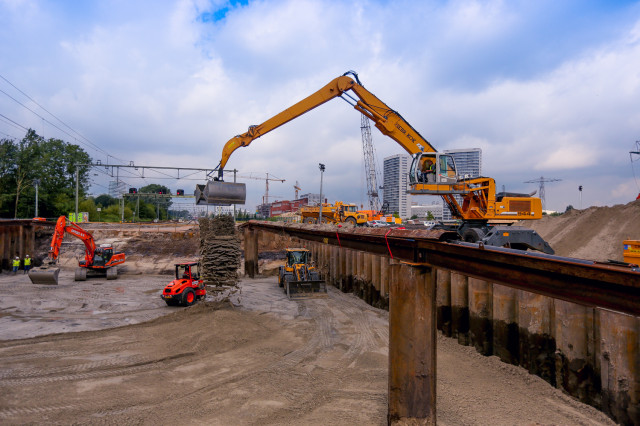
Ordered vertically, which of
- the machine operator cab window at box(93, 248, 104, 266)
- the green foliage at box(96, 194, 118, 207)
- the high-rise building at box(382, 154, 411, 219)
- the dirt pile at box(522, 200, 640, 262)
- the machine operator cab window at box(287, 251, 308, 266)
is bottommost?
the machine operator cab window at box(93, 248, 104, 266)

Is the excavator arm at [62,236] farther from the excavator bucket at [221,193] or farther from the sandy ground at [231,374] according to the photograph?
the excavator bucket at [221,193]

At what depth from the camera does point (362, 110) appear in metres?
16.3

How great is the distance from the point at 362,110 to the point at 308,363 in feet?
37.3

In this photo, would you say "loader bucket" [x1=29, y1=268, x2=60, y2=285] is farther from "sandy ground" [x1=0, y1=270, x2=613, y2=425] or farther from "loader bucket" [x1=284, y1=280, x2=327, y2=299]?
"loader bucket" [x1=284, y1=280, x2=327, y2=299]

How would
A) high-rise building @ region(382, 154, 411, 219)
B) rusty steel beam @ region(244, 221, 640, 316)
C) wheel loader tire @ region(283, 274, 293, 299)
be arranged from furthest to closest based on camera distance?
1. high-rise building @ region(382, 154, 411, 219)
2. wheel loader tire @ region(283, 274, 293, 299)
3. rusty steel beam @ region(244, 221, 640, 316)

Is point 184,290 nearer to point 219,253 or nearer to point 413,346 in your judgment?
point 219,253

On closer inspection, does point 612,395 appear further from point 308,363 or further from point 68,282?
point 68,282

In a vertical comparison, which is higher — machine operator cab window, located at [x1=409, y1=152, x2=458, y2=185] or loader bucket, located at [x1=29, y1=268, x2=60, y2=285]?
machine operator cab window, located at [x1=409, y1=152, x2=458, y2=185]

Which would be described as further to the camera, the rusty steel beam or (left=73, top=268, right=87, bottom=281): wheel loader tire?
(left=73, top=268, right=87, bottom=281): wheel loader tire

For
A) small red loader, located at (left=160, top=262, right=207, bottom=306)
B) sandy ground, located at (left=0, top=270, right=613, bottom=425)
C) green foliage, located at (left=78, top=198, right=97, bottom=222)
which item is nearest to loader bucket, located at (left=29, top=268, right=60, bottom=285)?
sandy ground, located at (left=0, top=270, right=613, bottom=425)

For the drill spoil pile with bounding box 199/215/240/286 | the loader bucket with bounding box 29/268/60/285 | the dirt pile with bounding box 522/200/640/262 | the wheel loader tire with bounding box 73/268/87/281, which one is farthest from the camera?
the wheel loader tire with bounding box 73/268/87/281

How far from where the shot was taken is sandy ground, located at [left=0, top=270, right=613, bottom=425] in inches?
254

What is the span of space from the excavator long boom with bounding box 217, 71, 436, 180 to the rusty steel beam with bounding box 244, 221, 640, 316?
1069 cm

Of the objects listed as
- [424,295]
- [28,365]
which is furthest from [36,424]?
[424,295]
